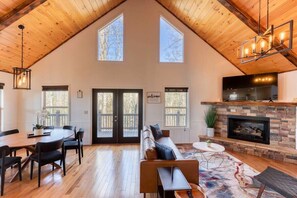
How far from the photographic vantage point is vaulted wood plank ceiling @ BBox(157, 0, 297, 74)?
3.61m

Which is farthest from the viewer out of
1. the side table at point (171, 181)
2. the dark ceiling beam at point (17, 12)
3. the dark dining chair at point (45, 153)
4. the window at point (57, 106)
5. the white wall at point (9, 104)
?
the window at point (57, 106)

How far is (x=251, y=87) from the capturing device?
218 inches

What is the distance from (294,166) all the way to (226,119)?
2191mm

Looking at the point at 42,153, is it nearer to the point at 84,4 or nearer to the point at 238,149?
the point at 84,4

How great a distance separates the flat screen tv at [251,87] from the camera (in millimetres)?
5115

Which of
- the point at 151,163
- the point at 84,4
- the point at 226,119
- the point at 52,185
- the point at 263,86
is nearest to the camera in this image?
the point at 151,163

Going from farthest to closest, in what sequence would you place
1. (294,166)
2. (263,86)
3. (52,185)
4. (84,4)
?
(263,86) < (84,4) < (294,166) < (52,185)

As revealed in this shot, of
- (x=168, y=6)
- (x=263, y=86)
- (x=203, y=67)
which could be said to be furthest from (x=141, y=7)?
(x=263, y=86)

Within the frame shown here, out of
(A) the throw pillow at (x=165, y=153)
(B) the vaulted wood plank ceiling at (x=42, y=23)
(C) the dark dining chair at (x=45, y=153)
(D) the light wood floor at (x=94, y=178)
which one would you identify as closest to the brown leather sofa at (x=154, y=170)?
(A) the throw pillow at (x=165, y=153)

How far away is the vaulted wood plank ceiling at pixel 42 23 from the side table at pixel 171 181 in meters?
4.29

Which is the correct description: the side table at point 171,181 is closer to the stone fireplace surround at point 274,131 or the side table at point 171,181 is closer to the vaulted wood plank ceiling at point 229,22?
the stone fireplace surround at point 274,131

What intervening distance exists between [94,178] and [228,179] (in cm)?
279

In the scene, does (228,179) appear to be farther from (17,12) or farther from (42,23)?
(42,23)

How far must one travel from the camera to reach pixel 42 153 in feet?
11.4
